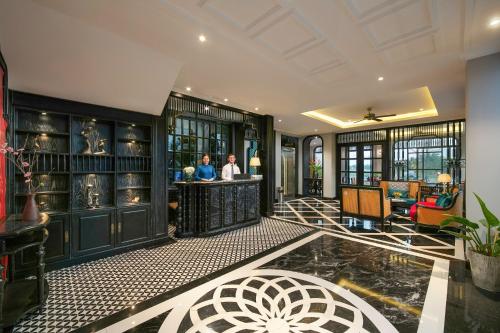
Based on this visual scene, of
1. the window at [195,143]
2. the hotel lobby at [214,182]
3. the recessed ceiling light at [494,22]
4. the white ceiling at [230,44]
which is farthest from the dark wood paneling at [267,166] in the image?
the recessed ceiling light at [494,22]

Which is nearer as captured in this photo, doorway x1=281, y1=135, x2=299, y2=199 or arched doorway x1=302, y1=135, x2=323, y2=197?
doorway x1=281, y1=135, x2=299, y2=199

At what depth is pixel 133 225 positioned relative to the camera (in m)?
3.96

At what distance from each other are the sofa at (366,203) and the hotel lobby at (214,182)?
38 mm

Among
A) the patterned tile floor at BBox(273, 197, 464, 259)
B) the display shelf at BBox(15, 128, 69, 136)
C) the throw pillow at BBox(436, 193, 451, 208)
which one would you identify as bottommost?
the patterned tile floor at BBox(273, 197, 464, 259)

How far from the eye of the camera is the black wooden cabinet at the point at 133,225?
12.5ft

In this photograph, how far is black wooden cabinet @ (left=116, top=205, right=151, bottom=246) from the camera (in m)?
3.81

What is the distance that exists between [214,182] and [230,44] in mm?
2750

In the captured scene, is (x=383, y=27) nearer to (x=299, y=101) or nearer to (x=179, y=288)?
(x=299, y=101)

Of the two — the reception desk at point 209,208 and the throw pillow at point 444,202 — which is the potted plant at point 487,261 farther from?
the reception desk at point 209,208

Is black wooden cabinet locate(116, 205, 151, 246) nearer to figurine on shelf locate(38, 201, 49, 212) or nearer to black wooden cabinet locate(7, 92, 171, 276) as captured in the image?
black wooden cabinet locate(7, 92, 171, 276)

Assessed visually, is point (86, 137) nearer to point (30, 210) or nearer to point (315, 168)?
point (30, 210)

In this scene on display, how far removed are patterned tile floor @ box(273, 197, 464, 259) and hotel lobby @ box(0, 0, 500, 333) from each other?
0.07m

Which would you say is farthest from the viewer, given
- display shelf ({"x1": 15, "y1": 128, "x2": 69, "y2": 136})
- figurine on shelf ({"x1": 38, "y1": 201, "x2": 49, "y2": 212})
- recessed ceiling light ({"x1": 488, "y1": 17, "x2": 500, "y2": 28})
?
figurine on shelf ({"x1": 38, "y1": 201, "x2": 49, "y2": 212})

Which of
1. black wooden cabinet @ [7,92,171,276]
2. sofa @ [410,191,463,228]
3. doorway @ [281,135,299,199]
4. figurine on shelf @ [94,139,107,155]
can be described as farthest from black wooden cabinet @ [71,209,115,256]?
doorway @ [281,135,299,199]
